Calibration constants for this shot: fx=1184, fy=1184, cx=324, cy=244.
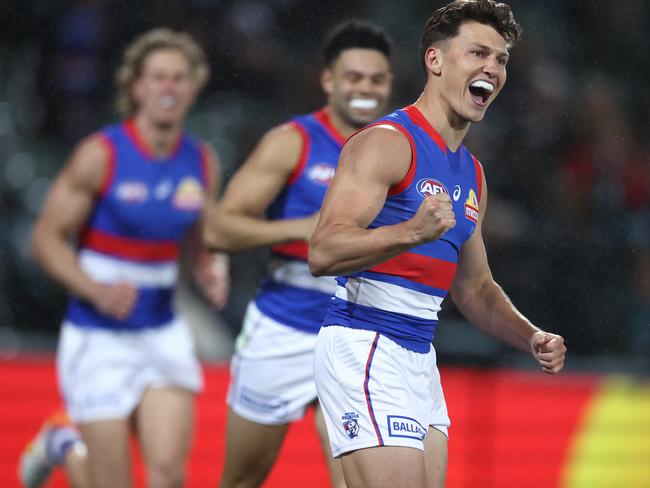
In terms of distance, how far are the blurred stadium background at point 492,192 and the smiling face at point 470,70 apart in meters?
3.57

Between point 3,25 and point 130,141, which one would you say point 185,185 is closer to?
point 130,141

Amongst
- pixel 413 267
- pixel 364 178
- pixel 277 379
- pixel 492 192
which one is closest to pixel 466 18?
A: pixel 364 178

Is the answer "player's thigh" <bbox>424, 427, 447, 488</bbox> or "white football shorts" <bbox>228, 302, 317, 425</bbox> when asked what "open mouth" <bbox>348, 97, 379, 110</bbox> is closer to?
"white football shorts" <bbox>228, 302, 317, 425</bbox>

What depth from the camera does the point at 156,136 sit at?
651cm

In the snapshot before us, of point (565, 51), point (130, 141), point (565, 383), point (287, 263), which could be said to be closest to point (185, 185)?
A: point (130, 141)

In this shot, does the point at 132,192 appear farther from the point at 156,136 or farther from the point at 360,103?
the point at 360,103

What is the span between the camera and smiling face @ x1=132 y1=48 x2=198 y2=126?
6461mm

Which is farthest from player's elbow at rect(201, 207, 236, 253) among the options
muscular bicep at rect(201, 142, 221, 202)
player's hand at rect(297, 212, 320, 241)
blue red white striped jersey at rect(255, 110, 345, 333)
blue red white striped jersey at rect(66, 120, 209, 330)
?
muscular bicep at rect(201, 142, 221, 202)

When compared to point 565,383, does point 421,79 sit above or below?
above

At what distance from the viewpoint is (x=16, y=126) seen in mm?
10547

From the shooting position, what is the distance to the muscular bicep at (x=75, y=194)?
244 inches

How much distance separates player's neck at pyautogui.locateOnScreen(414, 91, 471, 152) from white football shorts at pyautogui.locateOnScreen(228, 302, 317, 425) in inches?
59.5

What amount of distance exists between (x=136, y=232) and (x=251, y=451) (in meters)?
1.51

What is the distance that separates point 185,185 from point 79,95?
15.4ft
